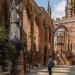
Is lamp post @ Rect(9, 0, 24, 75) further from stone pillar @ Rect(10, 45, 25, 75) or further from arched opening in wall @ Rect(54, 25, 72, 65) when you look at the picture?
arched opening in wall @ Rect(54, 25, 72, 65)

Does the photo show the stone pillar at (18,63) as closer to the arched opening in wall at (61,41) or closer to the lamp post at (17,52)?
the lamp post at (17,52)

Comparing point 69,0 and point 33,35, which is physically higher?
point 69,0

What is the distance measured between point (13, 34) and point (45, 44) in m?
34.9

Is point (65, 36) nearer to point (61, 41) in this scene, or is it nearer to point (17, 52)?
point (61, 41)

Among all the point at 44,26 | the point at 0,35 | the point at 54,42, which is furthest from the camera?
the point at 54,42

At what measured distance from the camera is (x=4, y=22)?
29.7 metres

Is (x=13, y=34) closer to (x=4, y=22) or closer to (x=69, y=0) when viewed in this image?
(x=4, y=22)

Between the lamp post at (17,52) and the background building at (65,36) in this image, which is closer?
the lamp post at (17,52)

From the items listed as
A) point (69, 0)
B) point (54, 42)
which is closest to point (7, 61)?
point (54, 42)

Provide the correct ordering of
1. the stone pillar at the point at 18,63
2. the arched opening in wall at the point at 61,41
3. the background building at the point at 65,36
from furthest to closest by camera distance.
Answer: the background building at the point at 65,36, the arched opening in wall at the point at 61,41, the stone pillar at the point at 18,63

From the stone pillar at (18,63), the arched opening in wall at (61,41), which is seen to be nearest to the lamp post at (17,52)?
the stone pillar at (18,63)

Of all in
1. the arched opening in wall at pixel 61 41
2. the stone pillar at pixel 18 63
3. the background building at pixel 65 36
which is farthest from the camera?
the background building at pixel 65 36

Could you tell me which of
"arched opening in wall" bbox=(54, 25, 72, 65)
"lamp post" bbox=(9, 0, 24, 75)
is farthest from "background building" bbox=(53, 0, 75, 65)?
"lamp post" bbox=(9, 0, 24, 75)

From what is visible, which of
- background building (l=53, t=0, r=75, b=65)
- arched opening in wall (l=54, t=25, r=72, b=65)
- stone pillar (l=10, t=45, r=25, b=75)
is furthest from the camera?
background building (l=53, t=0, r=75, b=65)
